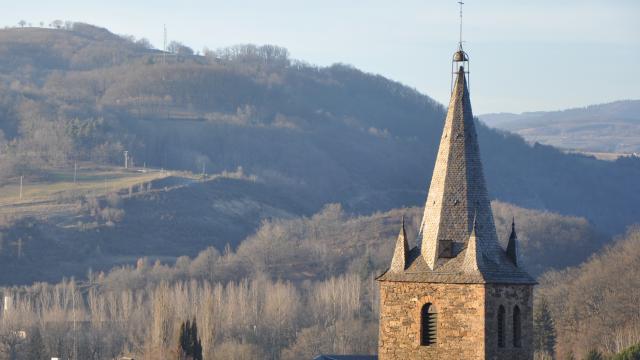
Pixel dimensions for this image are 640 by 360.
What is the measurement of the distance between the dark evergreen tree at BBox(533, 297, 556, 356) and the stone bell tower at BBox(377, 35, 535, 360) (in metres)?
82.6

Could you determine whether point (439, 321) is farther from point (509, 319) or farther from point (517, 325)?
point (517, 325)

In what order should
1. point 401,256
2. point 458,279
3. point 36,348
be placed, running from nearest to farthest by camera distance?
point 458,279
point 401,256
point 36,348

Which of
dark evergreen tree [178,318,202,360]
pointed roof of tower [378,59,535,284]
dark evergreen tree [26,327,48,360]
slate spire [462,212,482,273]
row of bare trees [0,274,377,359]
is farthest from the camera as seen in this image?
row of bare trees [0,274,377,359]

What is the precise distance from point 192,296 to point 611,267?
39791mm

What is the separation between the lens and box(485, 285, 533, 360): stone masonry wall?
44719mm

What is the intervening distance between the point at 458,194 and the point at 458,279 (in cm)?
226

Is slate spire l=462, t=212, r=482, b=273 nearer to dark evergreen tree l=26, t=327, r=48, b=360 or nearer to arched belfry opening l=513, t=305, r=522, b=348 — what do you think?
arched belfry opening l=513, t=305, r=522, b=348

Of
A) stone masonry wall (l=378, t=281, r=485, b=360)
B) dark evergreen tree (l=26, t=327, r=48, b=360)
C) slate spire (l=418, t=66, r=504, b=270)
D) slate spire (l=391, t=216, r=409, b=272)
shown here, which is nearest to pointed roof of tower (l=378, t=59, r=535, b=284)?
slate spire (l=418, t=66, r=504, b=270)

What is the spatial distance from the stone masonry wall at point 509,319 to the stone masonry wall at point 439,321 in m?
0.31

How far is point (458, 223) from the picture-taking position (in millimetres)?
45500

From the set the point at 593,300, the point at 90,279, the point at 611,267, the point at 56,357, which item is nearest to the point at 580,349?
the point at 593,300

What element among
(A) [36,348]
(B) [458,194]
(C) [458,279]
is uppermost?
(B) [458,194]

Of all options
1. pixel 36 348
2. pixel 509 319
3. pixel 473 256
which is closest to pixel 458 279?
pixel 473 256

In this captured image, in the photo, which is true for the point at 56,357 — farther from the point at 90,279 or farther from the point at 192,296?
the point at 90,279
